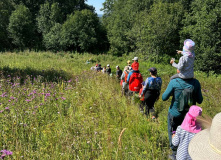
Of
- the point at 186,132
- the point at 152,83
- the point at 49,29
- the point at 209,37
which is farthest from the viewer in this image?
the point at 49,29

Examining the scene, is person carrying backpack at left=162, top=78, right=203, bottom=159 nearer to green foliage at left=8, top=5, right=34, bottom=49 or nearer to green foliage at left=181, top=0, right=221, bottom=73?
green foliage at left=181, top=0, right=221, bottom=73

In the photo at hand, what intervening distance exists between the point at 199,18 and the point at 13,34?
84.6 feet

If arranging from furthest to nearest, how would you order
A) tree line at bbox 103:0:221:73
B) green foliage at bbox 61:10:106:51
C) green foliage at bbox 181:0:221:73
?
green foliage at bbox 61:10:106:51, tree line at bbox 103:0:221:73, green foliage at bbox 181:0:221:73

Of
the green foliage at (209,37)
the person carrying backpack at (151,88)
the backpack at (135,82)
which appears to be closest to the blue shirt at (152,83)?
the person carrying backpack at (151,88)

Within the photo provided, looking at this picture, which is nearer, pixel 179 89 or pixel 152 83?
pixel 179 89

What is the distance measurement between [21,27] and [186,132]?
2862 centimetres

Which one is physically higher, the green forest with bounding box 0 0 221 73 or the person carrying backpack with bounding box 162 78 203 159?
the green forest with bounding box 0 0 221 73

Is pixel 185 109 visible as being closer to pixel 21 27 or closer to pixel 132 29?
pixel 132 29

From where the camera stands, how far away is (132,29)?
2386 centimetres

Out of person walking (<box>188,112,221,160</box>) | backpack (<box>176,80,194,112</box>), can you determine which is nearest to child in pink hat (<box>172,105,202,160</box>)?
backpack (<box>176,80,194,112</box>)

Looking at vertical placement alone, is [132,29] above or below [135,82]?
above

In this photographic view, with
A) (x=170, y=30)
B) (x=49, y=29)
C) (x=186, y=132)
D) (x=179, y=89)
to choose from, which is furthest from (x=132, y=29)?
(x=186, y=132)

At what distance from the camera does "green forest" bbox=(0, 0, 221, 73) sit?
16750 mm

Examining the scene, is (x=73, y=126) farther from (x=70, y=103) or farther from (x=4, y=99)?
(x=4, y=99)
